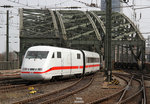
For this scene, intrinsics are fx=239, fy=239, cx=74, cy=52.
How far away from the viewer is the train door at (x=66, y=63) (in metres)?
19.5

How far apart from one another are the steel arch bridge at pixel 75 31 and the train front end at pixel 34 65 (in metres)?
25.5

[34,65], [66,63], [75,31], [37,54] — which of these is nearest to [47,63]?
[34,65]

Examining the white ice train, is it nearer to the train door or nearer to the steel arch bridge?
the train door

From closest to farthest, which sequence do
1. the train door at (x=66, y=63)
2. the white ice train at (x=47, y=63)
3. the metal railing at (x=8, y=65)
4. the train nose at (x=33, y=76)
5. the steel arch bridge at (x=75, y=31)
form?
the train nose at (x=33, y=76), the white ice train at (x=47, y=63), the train door at (x=66, y=63), the metal railing at (x=8, y=65), the steel arch bridge at (x=75, y=31)

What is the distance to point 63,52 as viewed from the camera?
63.9 ft

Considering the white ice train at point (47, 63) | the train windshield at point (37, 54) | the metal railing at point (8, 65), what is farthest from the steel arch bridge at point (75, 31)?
the train windshield at point (37, 54)

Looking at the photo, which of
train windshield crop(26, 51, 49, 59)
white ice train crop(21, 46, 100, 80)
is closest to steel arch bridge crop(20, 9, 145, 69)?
white ice train crop(21, 46, 100, 80)

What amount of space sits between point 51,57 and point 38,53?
3.29ft

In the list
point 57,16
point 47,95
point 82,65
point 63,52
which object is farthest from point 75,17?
point 47,95

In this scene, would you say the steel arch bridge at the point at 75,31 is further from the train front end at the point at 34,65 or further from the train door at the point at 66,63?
the train front end at the point at 34,65

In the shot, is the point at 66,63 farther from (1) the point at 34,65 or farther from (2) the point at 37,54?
(1) the point at 34,65

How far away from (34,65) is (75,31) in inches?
1624

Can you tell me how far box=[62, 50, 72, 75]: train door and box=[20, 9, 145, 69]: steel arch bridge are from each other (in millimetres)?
22834

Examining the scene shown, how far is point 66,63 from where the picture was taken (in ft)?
65.7
